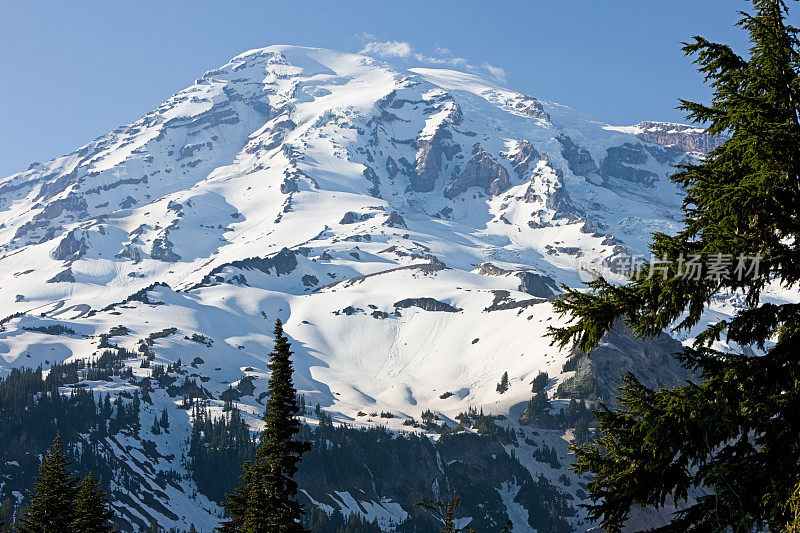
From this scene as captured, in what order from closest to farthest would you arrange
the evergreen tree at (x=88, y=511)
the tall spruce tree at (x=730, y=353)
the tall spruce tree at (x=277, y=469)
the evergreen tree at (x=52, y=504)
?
1. the tall spruce tree at (x=730, y=353)
2. the tall spruce tree at (x=277, y=469)
3. the evergreen tree at (x=88, y=511)
4. the evergreen tree at (x=52, y=504)

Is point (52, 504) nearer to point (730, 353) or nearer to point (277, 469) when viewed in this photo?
point (277, 469)

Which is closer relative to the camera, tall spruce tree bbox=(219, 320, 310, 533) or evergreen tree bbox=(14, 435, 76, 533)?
tall spruce tree bbox=(219, 320, 310, 533)

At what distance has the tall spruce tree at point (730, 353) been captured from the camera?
11.4 meters

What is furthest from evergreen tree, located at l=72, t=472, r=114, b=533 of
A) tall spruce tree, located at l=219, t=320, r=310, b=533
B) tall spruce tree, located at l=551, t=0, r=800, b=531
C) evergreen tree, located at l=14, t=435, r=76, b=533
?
tall spruce tree, located at l=551, t=0, r=800, b=531

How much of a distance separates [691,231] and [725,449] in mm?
3413

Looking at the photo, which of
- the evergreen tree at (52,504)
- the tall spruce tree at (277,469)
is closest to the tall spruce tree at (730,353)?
the tall spruce tree at (277,469)

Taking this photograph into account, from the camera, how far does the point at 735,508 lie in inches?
440

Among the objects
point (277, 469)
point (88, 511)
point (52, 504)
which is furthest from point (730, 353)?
point (52, 504)

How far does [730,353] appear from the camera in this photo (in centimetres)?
1213

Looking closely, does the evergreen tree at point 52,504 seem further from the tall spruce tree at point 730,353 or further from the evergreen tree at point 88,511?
the tall spruce tree at point 730,353

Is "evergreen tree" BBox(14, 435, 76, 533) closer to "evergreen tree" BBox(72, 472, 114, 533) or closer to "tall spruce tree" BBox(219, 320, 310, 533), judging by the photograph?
"evergreen tree" BBox(72, 472, 114, 533)

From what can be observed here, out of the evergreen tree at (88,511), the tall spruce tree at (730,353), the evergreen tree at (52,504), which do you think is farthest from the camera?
the evergreen tree at (52,504)

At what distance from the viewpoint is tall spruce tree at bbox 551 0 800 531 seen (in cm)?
1138

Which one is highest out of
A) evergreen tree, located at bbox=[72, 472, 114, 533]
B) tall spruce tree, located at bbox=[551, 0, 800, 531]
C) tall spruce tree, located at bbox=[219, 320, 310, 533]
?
tall spruce tree, located at bbox=[551, 0, 800, 531]
